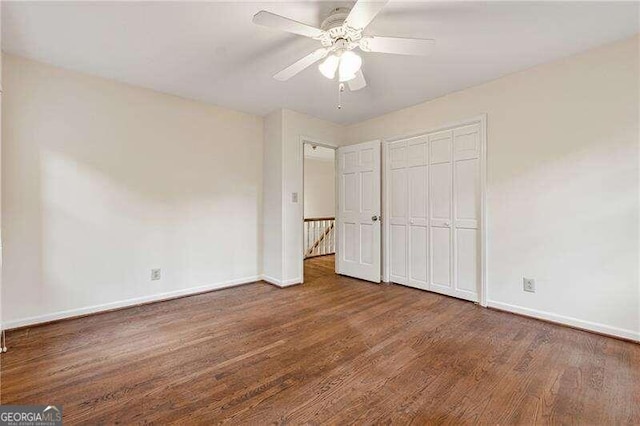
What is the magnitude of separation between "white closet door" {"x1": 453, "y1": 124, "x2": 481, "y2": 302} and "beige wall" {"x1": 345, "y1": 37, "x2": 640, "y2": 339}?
15 cm

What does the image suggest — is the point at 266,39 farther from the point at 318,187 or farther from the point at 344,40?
the point at 318,187

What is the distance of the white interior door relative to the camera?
3.94 metres

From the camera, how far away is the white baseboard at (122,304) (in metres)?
2.43

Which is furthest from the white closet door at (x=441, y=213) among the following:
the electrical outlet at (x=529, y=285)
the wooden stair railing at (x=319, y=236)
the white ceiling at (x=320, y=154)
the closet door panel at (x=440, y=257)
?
the white ceiling at (x=320, y=154)

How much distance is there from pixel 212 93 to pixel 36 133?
64.6 inches

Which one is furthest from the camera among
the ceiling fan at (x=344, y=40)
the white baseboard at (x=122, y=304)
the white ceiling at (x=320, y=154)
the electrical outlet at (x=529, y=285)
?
the white ceiling at (x=320, y=154)

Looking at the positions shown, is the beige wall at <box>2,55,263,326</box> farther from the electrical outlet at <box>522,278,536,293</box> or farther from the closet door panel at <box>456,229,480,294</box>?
the electrical outlet at <box>522,278,536,293</box>

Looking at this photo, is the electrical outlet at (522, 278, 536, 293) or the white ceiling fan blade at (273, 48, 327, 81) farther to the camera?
the electrical outlet at (522, 278, 536, 293)

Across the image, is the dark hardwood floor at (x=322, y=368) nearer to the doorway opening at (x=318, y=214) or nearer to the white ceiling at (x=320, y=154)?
the doorway opening at (x=318, y=214)

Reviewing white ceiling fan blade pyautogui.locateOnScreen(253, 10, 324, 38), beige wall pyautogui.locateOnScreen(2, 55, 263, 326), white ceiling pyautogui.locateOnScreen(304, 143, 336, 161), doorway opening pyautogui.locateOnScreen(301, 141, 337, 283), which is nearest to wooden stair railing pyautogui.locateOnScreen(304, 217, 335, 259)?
doorway opening pyautogui.locateOnScreen(301, 141, 337, 283)

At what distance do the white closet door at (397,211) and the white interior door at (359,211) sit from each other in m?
0.18

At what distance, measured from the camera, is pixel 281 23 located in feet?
5.23

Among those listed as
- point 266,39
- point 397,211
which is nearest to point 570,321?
point 397,211

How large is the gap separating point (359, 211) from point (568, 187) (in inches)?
92.3
